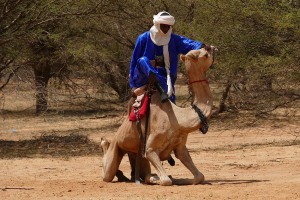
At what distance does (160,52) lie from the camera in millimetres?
10820

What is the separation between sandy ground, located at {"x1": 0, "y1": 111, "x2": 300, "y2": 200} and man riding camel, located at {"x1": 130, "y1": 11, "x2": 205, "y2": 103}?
1302 millimetres

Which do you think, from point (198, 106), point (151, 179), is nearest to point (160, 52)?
point (198, 106)

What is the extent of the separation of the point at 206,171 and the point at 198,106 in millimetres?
2923

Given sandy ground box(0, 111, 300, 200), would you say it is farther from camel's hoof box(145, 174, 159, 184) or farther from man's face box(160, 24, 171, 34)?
man's face box(160, 24, 171, 34)

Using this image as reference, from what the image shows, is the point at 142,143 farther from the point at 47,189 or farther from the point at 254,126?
the point at 254,126

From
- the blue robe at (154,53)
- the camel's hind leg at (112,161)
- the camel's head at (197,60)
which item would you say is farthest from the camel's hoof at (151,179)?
the camel's head at (197,60)

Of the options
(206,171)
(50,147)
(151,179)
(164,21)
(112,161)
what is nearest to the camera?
(164,21)

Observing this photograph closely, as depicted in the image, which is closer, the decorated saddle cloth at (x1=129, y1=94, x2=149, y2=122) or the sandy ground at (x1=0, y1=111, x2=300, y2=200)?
the sandy ground at (x1=0, y1=111, x2=300, y2=200)

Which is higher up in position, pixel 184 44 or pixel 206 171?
pixel 184 44

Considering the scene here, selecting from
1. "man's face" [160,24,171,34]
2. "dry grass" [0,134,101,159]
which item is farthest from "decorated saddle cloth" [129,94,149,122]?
"dry grass" [0,134,101,159]

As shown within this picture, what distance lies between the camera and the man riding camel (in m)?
10.7

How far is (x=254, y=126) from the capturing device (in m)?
Result: 21.8

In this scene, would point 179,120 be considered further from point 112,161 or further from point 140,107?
point 112,161

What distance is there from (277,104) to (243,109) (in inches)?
120
